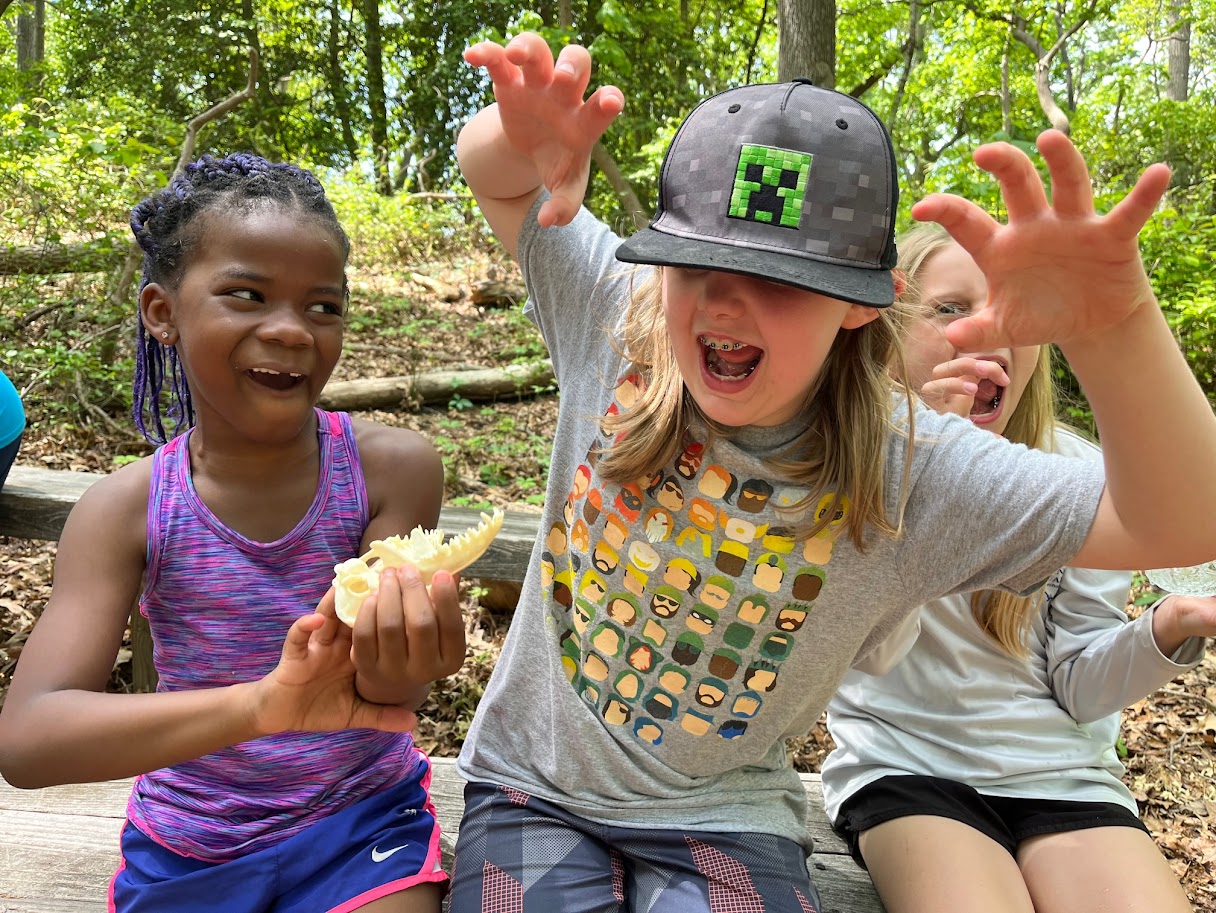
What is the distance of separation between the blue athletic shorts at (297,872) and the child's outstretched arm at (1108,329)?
127 cm

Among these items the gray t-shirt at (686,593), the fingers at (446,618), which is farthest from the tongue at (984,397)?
the fingers at (446,618)

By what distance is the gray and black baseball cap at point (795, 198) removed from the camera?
4.27 feet

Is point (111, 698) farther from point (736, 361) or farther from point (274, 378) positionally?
point (736, 361)

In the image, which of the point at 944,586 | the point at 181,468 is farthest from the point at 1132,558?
the point at 181,468

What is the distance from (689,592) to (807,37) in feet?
14.1

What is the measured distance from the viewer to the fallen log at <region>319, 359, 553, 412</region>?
Result: 7004 mm

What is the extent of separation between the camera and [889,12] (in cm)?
1118

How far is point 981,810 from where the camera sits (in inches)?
74.1

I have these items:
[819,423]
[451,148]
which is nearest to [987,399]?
[819,423]

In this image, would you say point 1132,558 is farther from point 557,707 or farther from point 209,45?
point 209,45

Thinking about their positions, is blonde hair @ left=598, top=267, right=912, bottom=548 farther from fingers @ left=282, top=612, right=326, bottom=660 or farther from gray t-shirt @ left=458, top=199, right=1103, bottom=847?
fingers @ left=282, top=612, right=326, bottom=660

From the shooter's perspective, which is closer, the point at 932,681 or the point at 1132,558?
the point at 1132,558

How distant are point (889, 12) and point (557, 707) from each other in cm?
1166

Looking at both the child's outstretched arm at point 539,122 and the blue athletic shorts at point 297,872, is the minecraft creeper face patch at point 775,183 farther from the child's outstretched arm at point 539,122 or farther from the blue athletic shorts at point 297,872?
the blue athletic shorts at point 297,872
